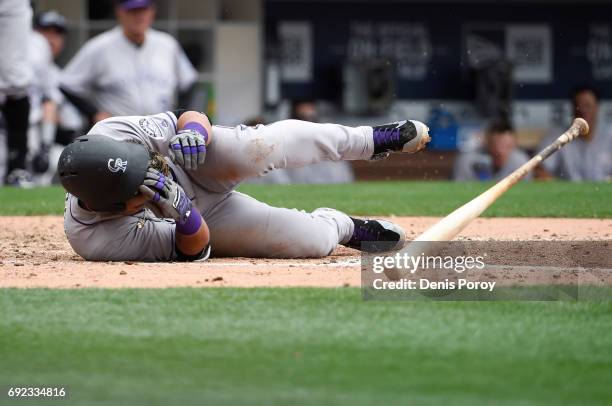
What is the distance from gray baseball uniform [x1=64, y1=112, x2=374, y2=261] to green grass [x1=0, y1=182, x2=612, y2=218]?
2557mm

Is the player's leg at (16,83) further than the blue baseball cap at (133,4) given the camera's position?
No

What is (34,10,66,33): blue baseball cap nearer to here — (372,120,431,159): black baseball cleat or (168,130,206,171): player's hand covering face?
(372,120,431,159): black baseball cleat

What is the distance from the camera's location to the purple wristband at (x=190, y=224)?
5.26m

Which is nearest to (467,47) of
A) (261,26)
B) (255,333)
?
(261,26)

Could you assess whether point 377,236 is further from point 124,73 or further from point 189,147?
point 124,73

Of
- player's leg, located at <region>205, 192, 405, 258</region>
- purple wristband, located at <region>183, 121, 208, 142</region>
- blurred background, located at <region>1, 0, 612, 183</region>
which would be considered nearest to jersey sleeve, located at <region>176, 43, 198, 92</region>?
blurred background, located at <region>1, 0, 612, 183</region>

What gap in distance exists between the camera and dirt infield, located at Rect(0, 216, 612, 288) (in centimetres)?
483

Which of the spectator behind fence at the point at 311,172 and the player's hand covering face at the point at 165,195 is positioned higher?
the player's hand covering face at the point at 165,195

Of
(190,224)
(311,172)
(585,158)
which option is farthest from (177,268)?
(585,158)

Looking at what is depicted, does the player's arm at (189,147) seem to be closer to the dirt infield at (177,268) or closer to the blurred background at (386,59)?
the dirt infield at (177,268)

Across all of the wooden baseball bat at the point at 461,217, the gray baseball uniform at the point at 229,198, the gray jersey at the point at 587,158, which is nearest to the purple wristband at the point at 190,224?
the gray baseball uniform at the point at 229,198

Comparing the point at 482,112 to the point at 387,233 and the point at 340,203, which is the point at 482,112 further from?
the point at 387,233

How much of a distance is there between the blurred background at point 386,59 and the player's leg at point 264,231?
910cm

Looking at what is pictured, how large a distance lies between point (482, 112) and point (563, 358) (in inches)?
473
